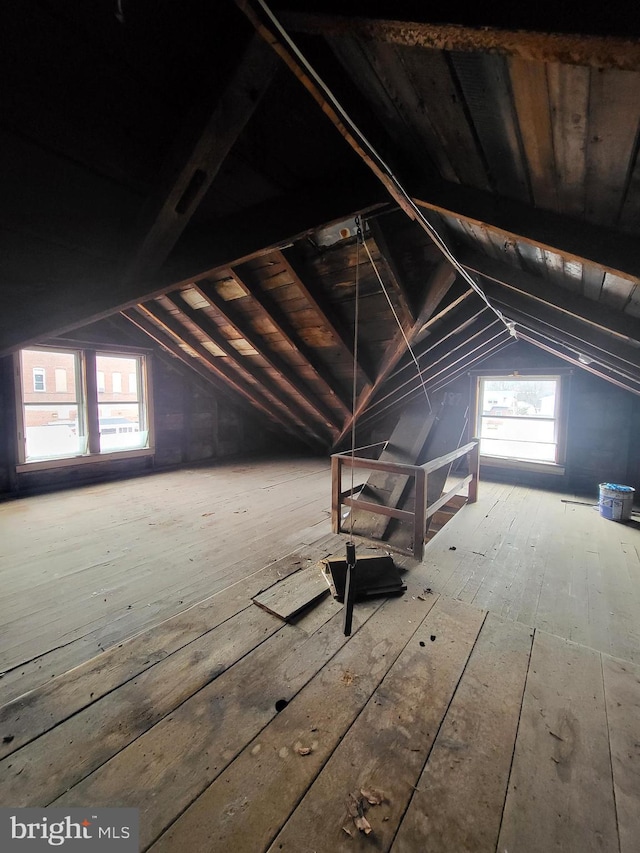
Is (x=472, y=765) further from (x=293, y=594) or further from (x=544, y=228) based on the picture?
(x=544, y=228)

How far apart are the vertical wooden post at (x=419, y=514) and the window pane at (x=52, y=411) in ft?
15.3

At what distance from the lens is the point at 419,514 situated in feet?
9.02

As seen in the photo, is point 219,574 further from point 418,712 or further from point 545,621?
point 545,621

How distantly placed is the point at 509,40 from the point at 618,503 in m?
4.59

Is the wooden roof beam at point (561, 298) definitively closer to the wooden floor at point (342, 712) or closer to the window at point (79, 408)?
the wooden floor at point (342, 712)

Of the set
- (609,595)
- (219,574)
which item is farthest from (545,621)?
(219,574)

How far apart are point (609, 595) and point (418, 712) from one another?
182cm

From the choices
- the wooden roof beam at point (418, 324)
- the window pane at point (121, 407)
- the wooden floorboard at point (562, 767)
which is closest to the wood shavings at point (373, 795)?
the wooden floorboard at point (562, 767)

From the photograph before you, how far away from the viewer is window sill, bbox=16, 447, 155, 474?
442 centimetres

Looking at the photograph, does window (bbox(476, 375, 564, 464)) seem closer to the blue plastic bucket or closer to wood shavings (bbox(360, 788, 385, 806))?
the blue plastic bucket

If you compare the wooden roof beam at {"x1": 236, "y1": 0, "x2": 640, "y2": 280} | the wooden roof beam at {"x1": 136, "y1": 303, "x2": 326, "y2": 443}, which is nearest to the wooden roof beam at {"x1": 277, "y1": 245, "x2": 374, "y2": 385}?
the wooden roof beam at {"x1": 236, "y1": 0, "x2": 640, "y2": 280}

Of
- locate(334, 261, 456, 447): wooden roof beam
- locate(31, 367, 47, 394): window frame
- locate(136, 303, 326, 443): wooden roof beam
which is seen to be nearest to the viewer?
locate(334, 261, 456, 447): wooden roof beam

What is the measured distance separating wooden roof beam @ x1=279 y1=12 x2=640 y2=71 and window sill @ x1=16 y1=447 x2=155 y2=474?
5386 mm

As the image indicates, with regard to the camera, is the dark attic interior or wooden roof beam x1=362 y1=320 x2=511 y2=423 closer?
the dark attic interior
